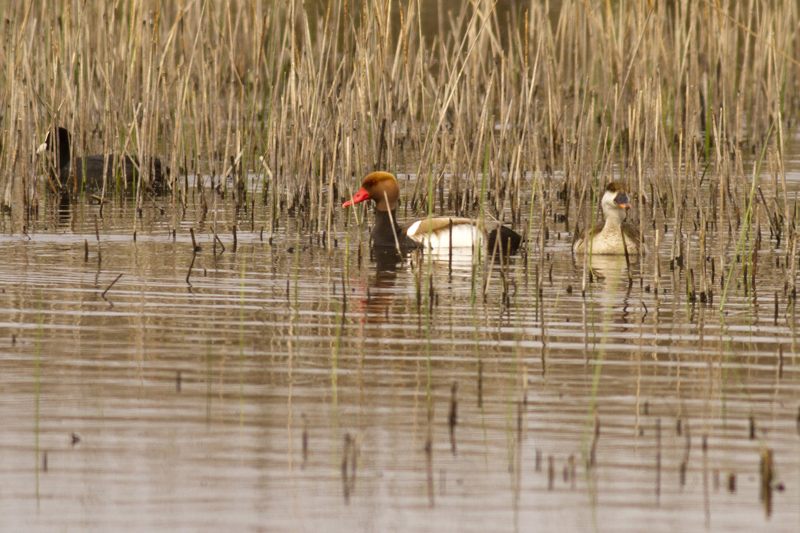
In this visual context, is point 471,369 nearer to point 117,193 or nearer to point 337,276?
point 337,276

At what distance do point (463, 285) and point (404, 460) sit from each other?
333cm

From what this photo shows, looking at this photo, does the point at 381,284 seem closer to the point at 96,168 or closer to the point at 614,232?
the point at 614,232

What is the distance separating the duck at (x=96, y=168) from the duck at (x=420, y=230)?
→ 7.02 feet

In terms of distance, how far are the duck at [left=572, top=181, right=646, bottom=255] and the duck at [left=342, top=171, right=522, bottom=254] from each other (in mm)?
535

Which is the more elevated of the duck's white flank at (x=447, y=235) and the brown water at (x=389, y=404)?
the duck's white flank at (x=447, y=235)

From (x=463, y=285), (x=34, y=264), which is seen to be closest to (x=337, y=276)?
(x=463, y=285)

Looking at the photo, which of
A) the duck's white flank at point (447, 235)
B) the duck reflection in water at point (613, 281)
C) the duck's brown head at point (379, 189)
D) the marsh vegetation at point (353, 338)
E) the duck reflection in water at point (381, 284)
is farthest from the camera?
the duck's brown head at point (379, 189)

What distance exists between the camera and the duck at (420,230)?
26.4 feet

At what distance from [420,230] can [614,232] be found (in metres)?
1.30

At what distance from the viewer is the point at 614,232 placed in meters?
8.27

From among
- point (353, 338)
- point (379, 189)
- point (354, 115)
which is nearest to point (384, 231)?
point (379, 189)

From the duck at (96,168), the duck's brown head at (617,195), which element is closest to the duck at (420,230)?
the duck's brown head at (617,195)

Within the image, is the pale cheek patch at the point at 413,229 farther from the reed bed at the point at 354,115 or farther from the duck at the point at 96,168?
the duck at the point at 96,168

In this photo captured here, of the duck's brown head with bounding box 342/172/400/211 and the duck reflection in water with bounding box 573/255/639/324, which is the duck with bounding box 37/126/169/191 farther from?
the duck reflection in water with bounding box 573/255/639/324
